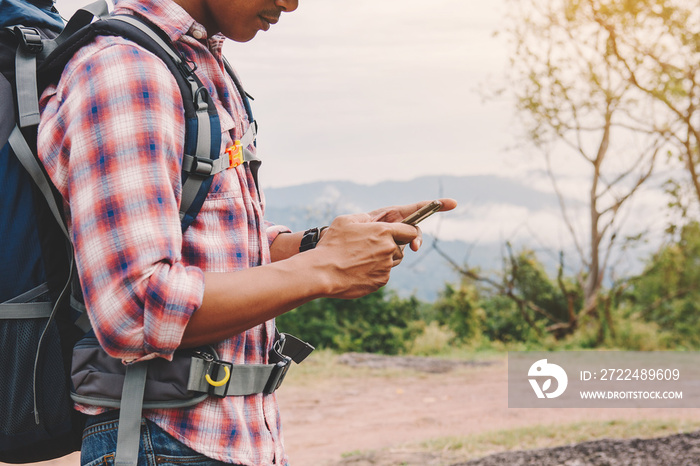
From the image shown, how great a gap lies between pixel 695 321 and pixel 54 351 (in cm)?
1466

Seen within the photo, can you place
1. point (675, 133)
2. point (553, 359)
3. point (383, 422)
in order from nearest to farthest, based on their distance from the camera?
point (383, 422) → point (553, 359) → point (675, 133)

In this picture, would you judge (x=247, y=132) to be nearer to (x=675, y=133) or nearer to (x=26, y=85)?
(x=26, y=85)

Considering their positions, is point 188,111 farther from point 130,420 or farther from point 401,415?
point 401,415

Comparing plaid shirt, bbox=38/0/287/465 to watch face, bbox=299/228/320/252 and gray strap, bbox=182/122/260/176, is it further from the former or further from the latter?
watch face, bbox=299/228/320/252

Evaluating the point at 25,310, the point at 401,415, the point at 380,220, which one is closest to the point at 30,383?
the point at 25,310

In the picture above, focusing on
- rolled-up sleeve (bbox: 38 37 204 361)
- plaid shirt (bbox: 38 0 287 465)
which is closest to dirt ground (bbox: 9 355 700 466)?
plaid shirt (bbox: 38 0 287 465)

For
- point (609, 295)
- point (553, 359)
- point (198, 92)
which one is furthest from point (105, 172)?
point (609, 295)

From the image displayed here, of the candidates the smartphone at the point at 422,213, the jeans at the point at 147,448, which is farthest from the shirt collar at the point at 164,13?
the jeans at the point at 147,448

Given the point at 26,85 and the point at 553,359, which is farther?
the point at 553,359

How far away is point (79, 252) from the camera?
3.54 feet

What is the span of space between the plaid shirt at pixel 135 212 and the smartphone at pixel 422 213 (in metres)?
0.38

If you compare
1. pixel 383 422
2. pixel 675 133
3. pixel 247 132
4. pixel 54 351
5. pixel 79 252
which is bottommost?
pixel 383 422

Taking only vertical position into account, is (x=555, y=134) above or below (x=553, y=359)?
above

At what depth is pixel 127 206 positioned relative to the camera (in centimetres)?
105
